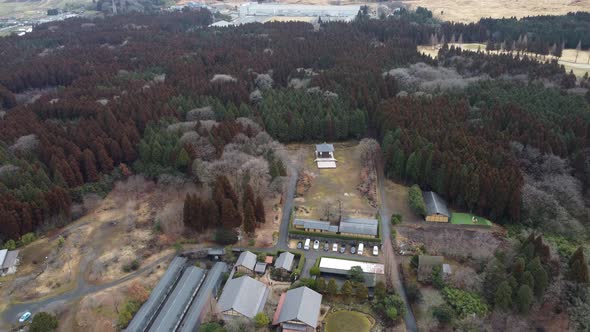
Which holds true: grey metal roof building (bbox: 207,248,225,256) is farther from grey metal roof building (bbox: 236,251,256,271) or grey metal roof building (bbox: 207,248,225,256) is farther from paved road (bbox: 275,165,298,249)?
paved road (bbox: 275,165,298,249)

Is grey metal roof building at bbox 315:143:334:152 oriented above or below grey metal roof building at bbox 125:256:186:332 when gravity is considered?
above

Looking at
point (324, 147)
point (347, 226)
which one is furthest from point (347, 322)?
point (324, 147)

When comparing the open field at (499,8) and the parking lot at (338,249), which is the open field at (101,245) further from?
the open field at (499,8)

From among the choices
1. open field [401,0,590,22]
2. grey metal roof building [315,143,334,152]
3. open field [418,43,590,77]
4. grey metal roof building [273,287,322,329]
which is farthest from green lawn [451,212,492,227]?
open field [401,0,590,22]

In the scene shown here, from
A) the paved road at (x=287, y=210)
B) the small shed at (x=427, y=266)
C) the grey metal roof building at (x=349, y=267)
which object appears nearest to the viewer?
the small shed at (x=427, y=266)

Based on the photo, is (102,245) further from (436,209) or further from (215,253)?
(436,209)

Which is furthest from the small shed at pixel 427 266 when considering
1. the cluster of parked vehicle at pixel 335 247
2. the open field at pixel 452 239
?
the cluster of parked vehicle at pixel 335 247
